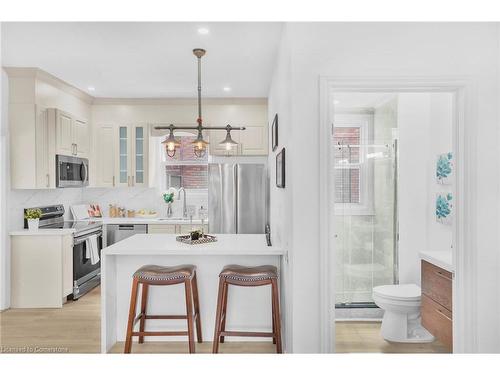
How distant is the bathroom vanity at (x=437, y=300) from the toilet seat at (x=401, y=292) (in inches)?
4.8

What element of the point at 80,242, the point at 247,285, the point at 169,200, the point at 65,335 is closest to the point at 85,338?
the point at 65,335

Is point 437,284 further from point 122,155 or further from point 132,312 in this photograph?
point 122,155

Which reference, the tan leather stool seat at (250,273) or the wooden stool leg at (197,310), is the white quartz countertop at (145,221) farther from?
the tan leather stool seat at (250,273)

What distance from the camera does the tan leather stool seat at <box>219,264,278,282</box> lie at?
274 centimetres

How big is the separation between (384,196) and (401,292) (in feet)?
3.27

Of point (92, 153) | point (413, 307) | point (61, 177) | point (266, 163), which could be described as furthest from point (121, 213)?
point (413, 307)

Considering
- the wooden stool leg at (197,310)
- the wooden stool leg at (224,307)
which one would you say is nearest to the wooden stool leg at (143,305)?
the wooden stool leg at (197,310)

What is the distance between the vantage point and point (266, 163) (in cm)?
539

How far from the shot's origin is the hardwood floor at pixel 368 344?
3.00 meters

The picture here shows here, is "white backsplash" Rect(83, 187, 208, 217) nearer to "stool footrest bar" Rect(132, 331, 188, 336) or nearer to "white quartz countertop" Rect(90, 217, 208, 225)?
"white quartz countertop" Rect(90, 217, 208, 225)

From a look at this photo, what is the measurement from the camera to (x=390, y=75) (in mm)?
2234

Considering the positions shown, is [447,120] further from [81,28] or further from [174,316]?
[81,28]

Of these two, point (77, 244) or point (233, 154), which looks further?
point (233, 154)

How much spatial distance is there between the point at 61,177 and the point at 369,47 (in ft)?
11.8
